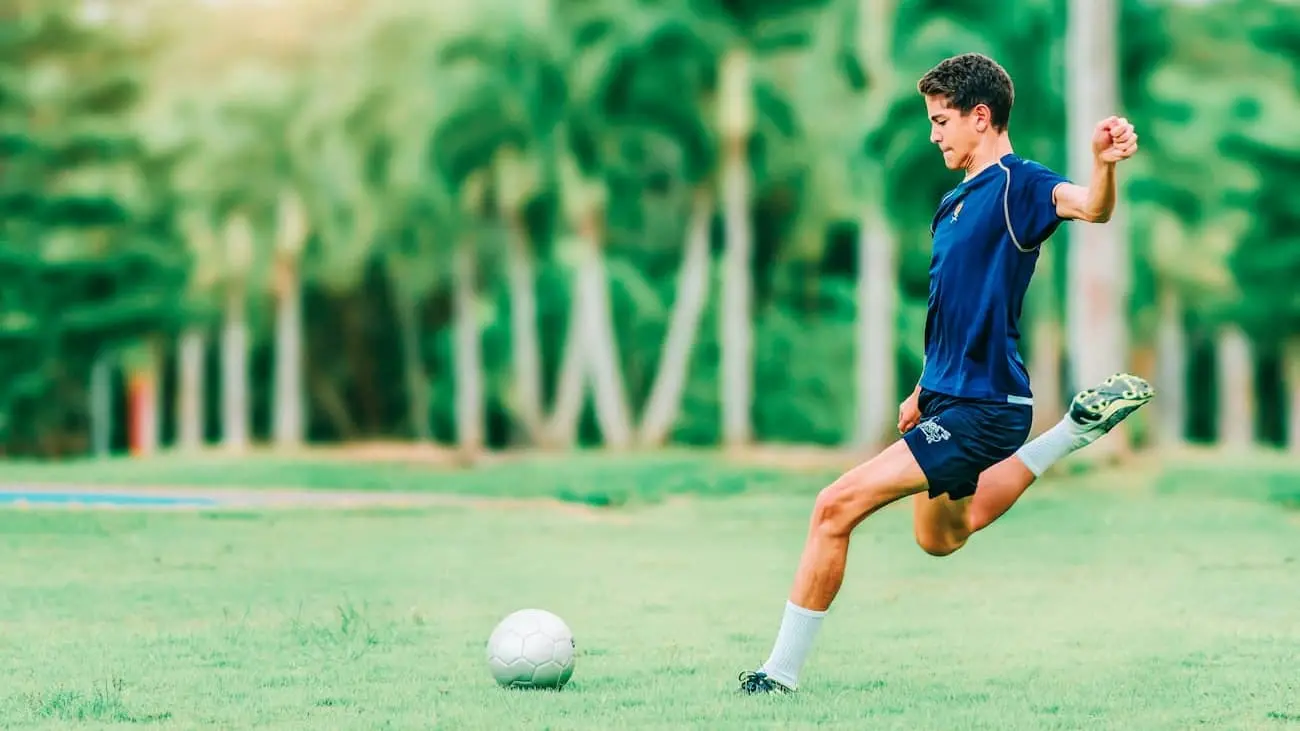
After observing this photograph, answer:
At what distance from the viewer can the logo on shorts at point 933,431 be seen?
7.15 m

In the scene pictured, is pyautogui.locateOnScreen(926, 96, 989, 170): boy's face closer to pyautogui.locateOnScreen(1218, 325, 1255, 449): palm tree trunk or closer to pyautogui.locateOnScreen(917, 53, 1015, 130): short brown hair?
pyautogui.locateOnScreen(917, 53, 1015, 130): short brown hair

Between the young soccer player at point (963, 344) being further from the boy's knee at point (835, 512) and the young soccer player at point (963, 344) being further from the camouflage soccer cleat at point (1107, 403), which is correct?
the camouflage soccer cleat at point (1107, 403)

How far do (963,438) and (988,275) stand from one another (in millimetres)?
631

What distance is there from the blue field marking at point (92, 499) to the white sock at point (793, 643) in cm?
1157

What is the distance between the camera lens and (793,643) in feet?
23.6

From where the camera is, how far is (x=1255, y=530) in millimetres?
15258

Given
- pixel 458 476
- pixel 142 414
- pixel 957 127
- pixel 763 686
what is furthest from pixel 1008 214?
pixel 142 414

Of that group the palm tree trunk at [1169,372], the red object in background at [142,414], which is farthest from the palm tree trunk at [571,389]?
the palm tree trunk at [1169,372]

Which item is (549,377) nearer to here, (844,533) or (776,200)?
(776,200)

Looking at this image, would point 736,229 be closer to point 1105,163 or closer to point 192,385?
point 192,385

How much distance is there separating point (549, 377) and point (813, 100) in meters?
14.5

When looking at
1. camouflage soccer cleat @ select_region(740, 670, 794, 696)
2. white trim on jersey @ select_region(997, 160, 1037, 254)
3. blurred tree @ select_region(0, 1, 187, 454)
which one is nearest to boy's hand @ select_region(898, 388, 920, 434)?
white trim on jersey @ select_region(997, 160, 1037, 254)

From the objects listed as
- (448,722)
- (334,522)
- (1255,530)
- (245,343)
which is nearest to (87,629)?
(448,722)

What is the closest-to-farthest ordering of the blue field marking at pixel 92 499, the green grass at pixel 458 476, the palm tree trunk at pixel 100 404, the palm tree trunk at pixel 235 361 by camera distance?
the blue field marking at pixel 92 499 → the green grass at pixel 458 476 → the palm tree trunk at pixel 100 404 → the palm tree trunk at pixel 235 361
